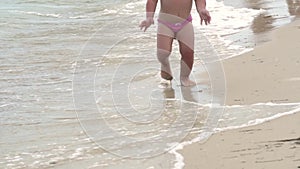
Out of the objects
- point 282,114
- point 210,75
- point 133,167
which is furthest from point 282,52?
point 133,167

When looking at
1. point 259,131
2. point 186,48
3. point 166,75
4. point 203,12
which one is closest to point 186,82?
point 166,75

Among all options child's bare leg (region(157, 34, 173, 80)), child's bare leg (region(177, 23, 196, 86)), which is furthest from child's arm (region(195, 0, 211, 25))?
child's bare leg (region(157, 34, 173, 80))

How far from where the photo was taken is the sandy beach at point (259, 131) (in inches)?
140

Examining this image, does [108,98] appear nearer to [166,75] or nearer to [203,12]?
[166,75]

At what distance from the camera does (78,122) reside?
4773mm

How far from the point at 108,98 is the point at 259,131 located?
187cm

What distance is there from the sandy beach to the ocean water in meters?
0.13

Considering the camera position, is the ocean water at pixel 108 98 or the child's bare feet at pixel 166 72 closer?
the ocean water at pixel 108 98

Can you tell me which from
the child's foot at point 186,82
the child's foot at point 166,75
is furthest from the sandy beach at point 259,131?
the child's foot at point 166,75

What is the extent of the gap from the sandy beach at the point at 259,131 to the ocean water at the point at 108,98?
0.13 metres

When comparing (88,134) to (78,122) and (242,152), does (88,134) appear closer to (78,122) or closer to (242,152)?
(78,122)

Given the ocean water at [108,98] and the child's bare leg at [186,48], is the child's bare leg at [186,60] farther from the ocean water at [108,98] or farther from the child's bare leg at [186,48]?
the ocean water at [108,98]

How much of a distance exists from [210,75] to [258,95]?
4.16ft

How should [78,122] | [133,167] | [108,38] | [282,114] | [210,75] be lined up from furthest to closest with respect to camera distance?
[108,38] → [210,75] → [78,122] → [282,114] → [133,167]
